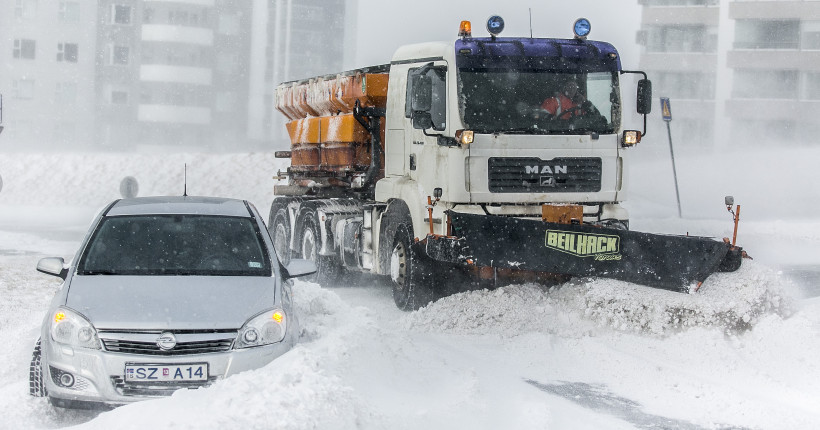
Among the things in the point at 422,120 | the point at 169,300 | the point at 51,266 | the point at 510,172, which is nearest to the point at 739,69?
the point at 510,172

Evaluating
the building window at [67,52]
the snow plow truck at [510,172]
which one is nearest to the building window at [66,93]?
the building window at [67,52]

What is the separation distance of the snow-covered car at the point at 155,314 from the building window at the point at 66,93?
261ft

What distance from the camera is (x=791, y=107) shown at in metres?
62.8

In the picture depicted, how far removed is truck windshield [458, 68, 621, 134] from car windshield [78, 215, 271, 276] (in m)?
3.76

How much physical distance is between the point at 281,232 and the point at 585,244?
8456 mm

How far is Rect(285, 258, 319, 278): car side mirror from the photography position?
306 inches

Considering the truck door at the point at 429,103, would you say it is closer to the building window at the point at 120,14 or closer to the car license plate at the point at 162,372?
the car license plate at the point at 162,372

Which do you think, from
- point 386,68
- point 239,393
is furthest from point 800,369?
point 386,68

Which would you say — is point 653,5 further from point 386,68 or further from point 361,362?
point 361,362

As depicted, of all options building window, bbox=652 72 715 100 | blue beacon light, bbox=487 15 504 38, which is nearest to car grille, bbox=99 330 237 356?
blue beacon light, bbox=487 15 504 38

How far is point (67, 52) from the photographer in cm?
8350

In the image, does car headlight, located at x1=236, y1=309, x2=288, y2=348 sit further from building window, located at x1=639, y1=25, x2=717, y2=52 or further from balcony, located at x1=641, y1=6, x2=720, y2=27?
balcony, located at x1=641, y1=6, x2=720, y2=27

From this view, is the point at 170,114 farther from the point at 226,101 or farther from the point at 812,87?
the point at 812,87

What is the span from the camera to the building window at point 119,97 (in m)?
84.2
